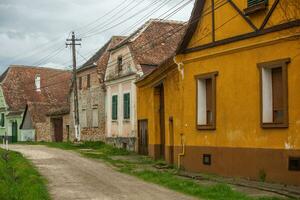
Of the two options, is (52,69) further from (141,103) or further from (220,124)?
(220,124)

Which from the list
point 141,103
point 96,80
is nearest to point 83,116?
point 96,80

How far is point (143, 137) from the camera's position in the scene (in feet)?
104

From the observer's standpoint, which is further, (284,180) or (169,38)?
(169,38)

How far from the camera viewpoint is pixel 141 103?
31.2 m

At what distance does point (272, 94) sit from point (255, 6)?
115 inches

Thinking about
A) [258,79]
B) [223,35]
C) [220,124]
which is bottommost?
[220,124]

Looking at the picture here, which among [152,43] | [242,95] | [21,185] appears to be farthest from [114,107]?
[21,185]

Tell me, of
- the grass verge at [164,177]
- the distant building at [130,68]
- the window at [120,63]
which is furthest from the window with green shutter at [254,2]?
the window at [120,63]

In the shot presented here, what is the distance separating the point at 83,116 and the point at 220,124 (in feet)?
83.4

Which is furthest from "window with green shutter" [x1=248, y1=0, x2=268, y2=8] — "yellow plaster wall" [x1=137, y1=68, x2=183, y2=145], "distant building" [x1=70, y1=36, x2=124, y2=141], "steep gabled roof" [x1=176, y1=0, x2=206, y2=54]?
"distant building" [x1=70, y1=36, x2=124, y2=141]

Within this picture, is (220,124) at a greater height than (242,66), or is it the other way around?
(242,66)

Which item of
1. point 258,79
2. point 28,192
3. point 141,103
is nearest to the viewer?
point 28,192

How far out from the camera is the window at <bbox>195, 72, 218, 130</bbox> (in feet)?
67.5

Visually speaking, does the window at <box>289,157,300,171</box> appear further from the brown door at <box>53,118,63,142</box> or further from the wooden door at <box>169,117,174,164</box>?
the brown door at <box>53,118,63,142</box>
